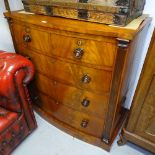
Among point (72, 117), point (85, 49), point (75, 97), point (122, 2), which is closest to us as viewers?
point (122, 2)

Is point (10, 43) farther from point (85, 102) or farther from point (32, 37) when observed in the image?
point (85, 102)

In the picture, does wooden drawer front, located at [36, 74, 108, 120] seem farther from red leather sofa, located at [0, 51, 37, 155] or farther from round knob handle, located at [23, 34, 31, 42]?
round knob handle, located at [23, 34, 31, 42]

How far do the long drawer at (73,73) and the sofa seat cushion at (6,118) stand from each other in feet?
1.23

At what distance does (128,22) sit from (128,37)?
17cm

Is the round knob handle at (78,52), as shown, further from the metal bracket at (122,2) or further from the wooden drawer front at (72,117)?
the wooden drawer front at (72,117)

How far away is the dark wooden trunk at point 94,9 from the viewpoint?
832 mm

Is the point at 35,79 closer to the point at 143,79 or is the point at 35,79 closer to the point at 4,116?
the point at 4,116

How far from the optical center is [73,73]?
3.55ft

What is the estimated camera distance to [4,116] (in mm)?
1166

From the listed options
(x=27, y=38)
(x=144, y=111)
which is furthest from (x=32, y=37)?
(x=144, y=111)

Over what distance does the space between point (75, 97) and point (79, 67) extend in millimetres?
264

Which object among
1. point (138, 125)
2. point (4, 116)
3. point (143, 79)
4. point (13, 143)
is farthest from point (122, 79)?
point (13, 143)

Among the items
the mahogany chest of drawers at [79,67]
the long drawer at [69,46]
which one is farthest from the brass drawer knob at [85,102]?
the long drawer at [69,46]

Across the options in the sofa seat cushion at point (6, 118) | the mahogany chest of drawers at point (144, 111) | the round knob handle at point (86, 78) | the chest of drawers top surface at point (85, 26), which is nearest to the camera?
the chest of drawers top surface at point (85, 26)
